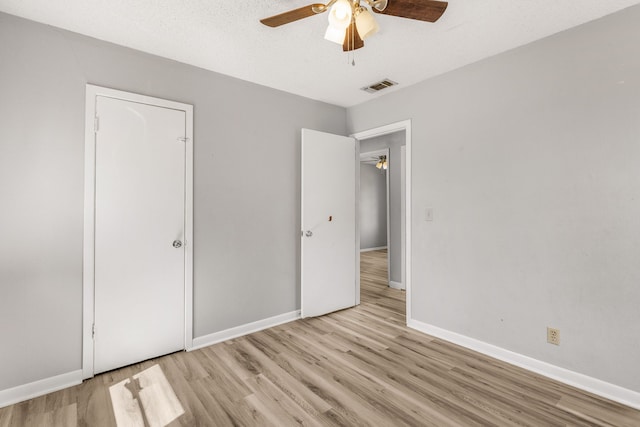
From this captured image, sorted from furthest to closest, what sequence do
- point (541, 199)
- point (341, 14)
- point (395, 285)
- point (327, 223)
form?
point (395, 285), point (327, 223), point (541, 199), point (341, 14)

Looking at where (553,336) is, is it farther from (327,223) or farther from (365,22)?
(365,22)

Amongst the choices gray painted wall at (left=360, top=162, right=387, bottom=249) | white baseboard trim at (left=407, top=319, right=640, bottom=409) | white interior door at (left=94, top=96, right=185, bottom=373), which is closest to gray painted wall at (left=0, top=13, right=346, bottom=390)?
white interior door at (left=94, top=96, right=185, bottom=373)

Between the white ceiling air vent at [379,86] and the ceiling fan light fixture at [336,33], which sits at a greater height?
the white ceiling air vent at [379,86]

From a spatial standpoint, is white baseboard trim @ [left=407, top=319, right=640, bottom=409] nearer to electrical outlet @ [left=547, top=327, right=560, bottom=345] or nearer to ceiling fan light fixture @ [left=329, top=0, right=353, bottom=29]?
electrical outlet @ [left=547, top=327, right=560, bottom=345]

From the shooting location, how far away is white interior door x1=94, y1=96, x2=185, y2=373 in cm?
235

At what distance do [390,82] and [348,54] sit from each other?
785mm

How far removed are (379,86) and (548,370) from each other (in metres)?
2.93

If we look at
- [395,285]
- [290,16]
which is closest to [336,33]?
[290,16]

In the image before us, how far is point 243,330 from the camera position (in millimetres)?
3062

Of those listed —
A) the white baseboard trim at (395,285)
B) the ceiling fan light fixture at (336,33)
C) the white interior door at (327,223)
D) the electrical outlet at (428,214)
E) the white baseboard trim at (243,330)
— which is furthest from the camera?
the white baseboard trim at (395,285)

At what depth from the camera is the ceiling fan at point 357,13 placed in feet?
4.98

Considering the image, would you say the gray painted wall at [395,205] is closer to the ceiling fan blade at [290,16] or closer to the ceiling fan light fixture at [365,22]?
the ceiling fan light fixture at [365,22]

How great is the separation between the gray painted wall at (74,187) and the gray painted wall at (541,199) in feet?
5.77

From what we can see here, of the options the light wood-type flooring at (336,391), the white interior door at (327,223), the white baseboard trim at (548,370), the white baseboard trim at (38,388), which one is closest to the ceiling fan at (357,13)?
the white interior door at (327,223)
